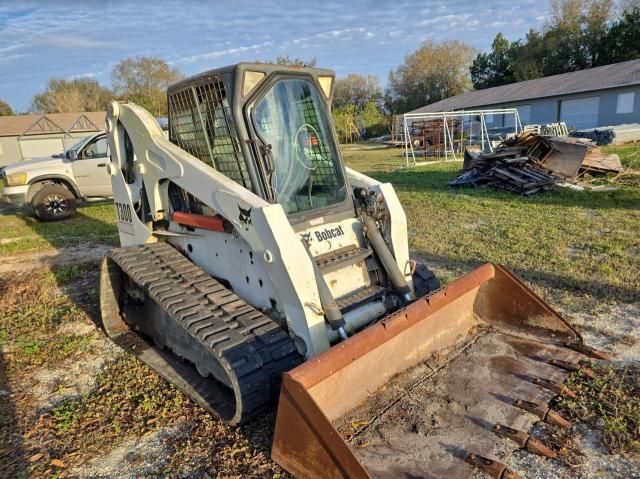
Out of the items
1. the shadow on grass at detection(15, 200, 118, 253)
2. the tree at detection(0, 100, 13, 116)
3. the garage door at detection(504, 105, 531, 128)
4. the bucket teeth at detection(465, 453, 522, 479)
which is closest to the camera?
the bucket teeth at detection(465, 453, 522, 479)

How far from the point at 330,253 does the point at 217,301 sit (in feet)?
3.19

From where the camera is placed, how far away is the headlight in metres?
11.2

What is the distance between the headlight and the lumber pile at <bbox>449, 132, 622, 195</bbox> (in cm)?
1068

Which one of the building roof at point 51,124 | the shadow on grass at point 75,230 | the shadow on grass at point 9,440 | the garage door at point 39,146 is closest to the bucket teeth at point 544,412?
the shadow on grass at point 9,440

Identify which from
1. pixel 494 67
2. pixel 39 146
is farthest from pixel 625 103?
pixel 39 146

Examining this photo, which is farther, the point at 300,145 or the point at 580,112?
the point at 580,112

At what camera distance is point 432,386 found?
10.8 feet

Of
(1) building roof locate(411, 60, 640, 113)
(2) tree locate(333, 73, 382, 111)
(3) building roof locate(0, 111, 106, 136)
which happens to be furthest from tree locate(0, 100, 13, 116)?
(1) building roof locate(411, 60, 640, 113)

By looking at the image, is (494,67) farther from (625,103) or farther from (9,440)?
(9,440)

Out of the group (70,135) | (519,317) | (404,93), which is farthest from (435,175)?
(404,93)

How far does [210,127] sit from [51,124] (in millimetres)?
35372

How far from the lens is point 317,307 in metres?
3.30

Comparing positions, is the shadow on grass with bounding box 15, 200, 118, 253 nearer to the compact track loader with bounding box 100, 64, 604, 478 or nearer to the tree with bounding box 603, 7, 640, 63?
the compact track loader with bounding box 100, 64, 604, 478

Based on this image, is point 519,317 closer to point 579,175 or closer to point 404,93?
point 579,175
